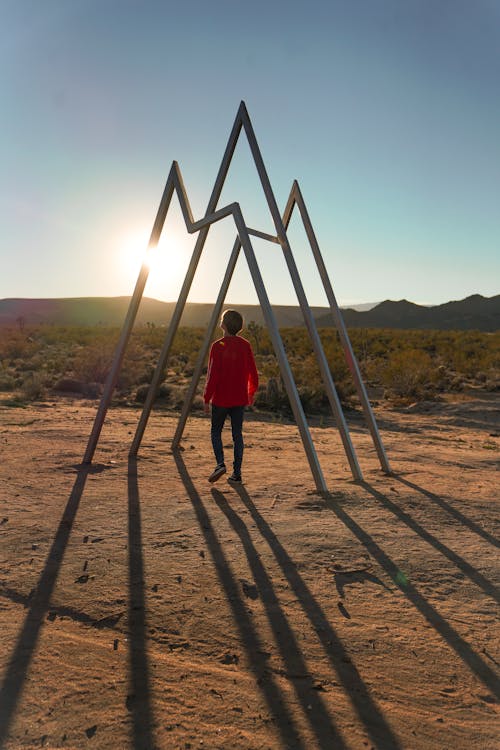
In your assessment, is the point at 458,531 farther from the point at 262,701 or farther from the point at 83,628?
the point at 83,628

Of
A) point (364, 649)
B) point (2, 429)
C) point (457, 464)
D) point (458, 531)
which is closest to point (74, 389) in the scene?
point (2, 429)

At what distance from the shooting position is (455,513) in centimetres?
414

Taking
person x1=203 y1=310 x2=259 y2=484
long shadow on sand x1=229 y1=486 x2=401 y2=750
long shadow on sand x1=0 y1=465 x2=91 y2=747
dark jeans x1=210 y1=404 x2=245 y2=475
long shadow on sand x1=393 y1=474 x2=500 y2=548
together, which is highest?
person x1=203 y1=310 x2=259 y2=484

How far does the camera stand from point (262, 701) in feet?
6.45

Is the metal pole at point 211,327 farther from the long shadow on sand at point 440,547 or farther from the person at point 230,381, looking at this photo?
the long shadow on sand at point 440,547

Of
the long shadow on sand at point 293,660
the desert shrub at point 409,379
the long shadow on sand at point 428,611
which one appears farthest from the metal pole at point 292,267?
the desert shrub at point 409,379

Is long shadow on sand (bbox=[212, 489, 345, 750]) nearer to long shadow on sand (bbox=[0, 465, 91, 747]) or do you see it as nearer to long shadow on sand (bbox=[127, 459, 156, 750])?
long shadow on sand (bbox=[127, 459, 156, 750])

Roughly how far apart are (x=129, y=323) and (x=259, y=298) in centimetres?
180

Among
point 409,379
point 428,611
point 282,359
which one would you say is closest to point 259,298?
point 282,359

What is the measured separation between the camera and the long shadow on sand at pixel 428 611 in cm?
218

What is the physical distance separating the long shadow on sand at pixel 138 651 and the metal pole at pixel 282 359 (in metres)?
1.42

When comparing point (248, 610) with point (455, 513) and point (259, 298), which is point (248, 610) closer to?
point (455, 513)

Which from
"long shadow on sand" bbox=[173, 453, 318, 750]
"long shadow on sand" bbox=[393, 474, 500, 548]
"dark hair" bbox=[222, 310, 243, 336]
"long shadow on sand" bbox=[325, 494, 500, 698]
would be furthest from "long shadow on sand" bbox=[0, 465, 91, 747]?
"long shadow on sand" bbox=[393, 474, 500, 548]

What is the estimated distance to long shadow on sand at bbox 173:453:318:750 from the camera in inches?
71.4
